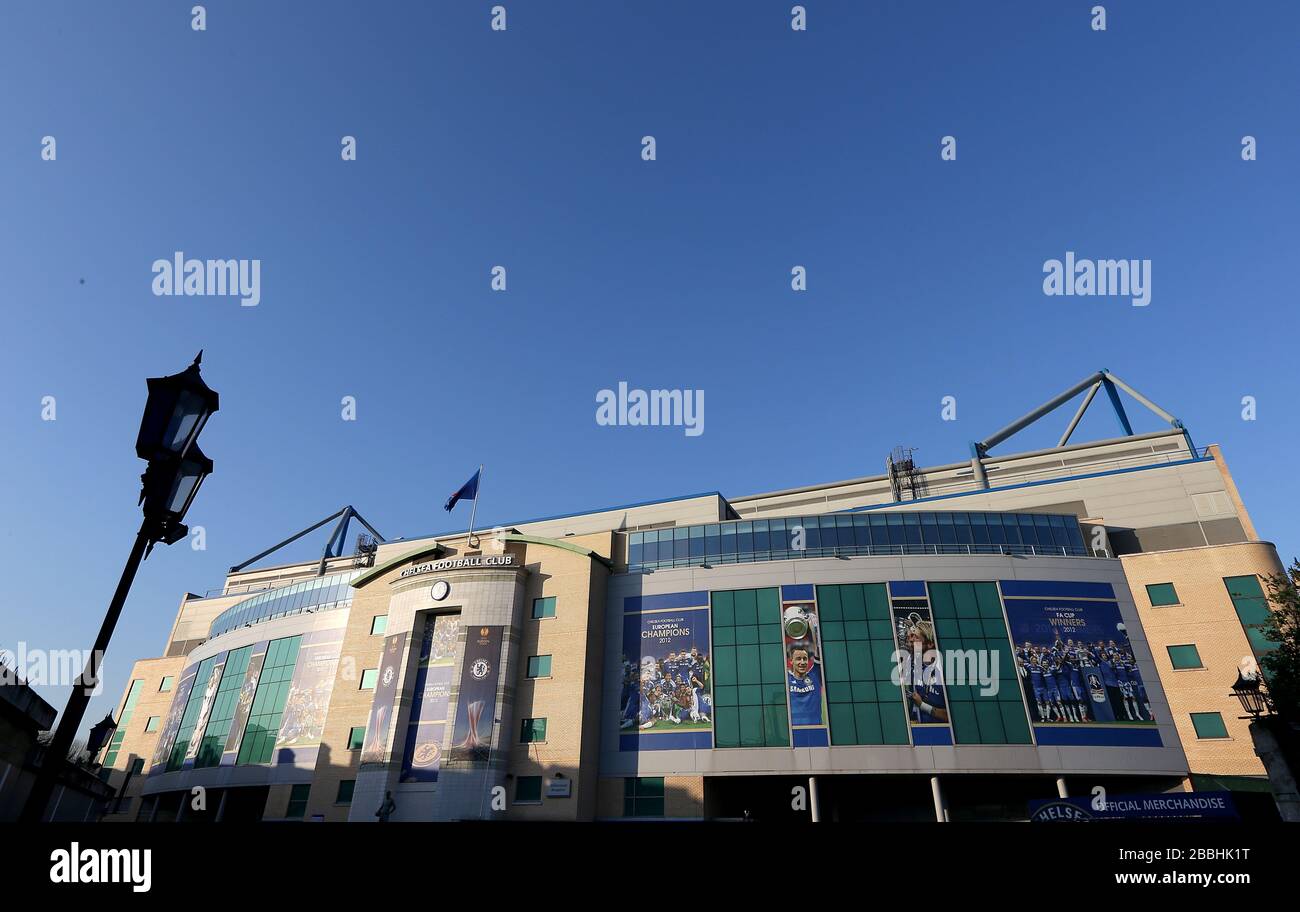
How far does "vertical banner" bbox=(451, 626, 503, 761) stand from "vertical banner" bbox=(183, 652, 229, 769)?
1179 inches

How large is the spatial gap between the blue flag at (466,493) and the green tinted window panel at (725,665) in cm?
2521

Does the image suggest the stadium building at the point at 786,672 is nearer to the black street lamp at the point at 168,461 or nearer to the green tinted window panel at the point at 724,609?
the green tinted window panel at the point at 724,609

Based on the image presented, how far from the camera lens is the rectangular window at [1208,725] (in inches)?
1561

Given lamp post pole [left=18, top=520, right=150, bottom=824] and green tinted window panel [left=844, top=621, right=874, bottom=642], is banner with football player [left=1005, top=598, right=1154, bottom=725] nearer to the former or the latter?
green tinted window panel [left=844, top=621, right=874, bottom=642]

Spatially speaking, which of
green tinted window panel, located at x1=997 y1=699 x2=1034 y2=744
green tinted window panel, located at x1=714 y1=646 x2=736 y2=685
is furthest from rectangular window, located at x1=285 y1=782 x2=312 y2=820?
green tinted window panel, located at x1=997 y1=699 x2=1034 y2=744

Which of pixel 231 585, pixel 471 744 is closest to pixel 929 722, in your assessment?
pixel 471 744

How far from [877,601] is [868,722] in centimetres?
815

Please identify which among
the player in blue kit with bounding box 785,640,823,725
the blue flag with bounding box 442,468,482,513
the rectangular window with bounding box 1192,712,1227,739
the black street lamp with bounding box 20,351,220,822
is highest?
the blue flag with bounding box 442,468,482,513

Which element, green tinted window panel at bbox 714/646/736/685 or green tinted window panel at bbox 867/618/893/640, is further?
green tinted window panel at bbox 714/646/736/685

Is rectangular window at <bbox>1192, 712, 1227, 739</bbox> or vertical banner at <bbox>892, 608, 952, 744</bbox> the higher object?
vertical banner at <bbox>892, 608, 952, 744</bbox>

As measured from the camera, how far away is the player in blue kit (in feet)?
139

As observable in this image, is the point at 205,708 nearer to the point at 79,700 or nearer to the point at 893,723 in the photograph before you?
the point at 893,723

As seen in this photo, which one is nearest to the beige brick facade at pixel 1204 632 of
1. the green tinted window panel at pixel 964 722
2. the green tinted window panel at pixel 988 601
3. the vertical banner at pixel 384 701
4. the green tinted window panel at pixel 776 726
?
the green tinted window panel at pixel 988 601

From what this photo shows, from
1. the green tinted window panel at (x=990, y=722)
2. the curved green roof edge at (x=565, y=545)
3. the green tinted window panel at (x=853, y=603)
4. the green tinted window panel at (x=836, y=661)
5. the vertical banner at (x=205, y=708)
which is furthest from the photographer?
the vertical banner at (x=205, y=708)
